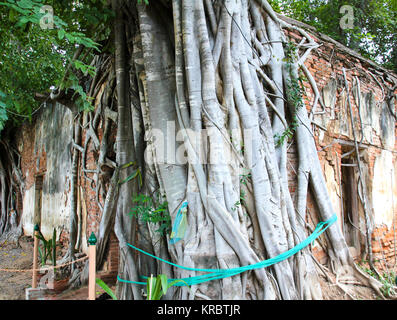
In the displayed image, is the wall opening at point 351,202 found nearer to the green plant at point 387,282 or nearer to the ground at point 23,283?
the green plant at point 387,282

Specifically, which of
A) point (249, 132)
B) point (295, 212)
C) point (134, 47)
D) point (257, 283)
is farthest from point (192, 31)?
point (257, 283)

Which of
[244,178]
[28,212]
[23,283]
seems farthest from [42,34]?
[28,212]

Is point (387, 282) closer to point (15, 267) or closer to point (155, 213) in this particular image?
point (155, 213)

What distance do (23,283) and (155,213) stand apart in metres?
3.17

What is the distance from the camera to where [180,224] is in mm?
2637

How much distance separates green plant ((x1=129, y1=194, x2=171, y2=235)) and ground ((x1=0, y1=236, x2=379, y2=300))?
1495mm

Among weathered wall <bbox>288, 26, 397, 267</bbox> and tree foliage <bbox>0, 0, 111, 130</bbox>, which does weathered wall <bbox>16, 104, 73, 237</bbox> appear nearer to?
tree foliage <bbox>0, 0, 111, 130</bbox>

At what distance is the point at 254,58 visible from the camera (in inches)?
128

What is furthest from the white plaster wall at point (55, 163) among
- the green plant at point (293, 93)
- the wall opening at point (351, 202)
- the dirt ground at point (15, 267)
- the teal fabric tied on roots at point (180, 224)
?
the wall opening at point (351, 202)

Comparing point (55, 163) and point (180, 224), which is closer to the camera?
point (180, 224)

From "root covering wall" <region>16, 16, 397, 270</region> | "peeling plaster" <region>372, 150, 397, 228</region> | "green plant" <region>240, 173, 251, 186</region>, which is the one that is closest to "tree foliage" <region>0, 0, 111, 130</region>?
"root covering wall" <region>16, 16, 397, 270</region>

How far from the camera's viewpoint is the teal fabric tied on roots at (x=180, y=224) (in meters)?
2.63

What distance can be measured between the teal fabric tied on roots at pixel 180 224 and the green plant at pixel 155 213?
0.63 feet
